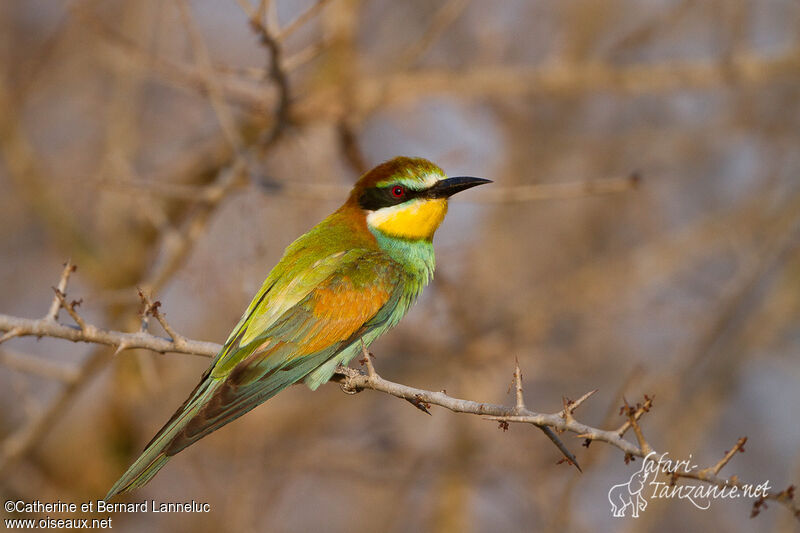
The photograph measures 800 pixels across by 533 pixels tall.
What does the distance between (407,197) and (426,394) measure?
1361 millimetres

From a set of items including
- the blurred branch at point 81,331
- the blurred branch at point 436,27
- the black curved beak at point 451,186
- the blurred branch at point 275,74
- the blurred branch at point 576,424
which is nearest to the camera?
the blurred branch at point 576,424

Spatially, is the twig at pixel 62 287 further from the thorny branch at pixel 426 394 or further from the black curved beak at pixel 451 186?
the black curved beak at pixel 451 186

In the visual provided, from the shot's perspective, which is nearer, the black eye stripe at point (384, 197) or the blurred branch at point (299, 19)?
the blurred branch at point (299, 19)

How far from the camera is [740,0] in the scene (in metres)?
5.18

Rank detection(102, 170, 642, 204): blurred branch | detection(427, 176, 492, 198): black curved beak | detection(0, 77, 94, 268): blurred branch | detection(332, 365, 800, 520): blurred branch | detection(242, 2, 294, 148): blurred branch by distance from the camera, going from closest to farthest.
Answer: detection(332, 365, 800, 520): blurred branch
detection(242, 2, 294, 148): blurred branch
detection(427, 176, 492, 198): black curved beak
detection(102, 170, 642, 204): blurred branch
detection(0, 77, 94, 268): blurred branch

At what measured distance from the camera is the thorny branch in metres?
1.94

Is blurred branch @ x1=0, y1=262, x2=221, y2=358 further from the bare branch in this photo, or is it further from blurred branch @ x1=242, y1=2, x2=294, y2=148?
blurred branch @ x1=242, y1=2, x2=294, y2=148

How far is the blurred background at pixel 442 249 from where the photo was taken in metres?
4.27

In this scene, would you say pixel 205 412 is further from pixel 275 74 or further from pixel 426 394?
pixel 275 74

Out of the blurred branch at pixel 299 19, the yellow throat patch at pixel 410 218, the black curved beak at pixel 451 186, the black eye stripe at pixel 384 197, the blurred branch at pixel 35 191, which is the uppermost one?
the blurred branch at pixel 35 191

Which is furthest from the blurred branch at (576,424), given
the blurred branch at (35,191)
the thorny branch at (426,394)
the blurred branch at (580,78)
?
the blurred branch at (35,191)

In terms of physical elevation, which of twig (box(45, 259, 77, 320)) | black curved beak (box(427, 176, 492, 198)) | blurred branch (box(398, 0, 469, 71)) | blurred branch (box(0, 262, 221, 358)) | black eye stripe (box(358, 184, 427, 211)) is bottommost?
blurred branch (box(0, 262, 221, 358))

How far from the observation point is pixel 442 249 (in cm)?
467

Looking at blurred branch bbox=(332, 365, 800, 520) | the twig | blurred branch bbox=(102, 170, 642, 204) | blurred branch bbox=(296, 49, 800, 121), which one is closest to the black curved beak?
blurred branch bbox=(102, 170, 642, 204)
